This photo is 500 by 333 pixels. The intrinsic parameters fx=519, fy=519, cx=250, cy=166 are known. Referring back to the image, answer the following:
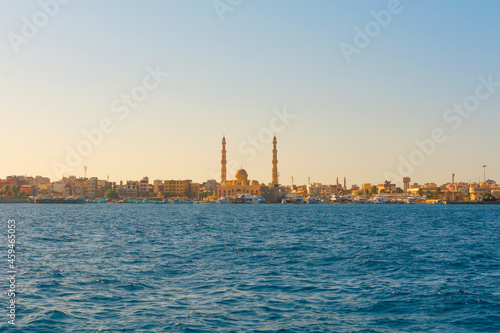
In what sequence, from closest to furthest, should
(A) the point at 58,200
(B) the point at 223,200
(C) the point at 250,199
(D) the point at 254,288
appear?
(D) the point at 254,288, (A) the point at 58,200, (C) the point at 250,199, (B) the point at 223,200

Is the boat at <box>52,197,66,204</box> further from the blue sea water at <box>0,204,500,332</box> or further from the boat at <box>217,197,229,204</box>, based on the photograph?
the blue sea water at <box>0,204,500,332</box>

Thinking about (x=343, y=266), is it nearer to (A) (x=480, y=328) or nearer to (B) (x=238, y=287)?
(B) (x=238, y=287)

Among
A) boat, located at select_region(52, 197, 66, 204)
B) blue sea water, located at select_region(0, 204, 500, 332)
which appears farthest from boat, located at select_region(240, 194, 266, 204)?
blue sea water, located at select_region(0, 204, 500, 332)

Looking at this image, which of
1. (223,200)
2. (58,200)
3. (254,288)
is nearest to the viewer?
(254,288)

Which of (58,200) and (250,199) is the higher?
(58,200)

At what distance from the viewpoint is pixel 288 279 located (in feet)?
66.7

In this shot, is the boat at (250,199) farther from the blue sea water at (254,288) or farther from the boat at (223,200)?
the blue sea water at (254,288)

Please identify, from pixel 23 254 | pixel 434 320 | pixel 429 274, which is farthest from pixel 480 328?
pixel 23 254

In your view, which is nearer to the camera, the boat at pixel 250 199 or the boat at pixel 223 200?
the boat at pixel 250 199

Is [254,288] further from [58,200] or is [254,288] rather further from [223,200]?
[58,200]

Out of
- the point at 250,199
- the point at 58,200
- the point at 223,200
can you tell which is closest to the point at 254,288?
the point at 250,199

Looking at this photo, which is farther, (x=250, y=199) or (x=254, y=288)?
(x=250, y=199)

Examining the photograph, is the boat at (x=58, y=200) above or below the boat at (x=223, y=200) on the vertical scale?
above

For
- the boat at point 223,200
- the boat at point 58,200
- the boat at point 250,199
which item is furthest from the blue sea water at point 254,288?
the boat at point 223,200
